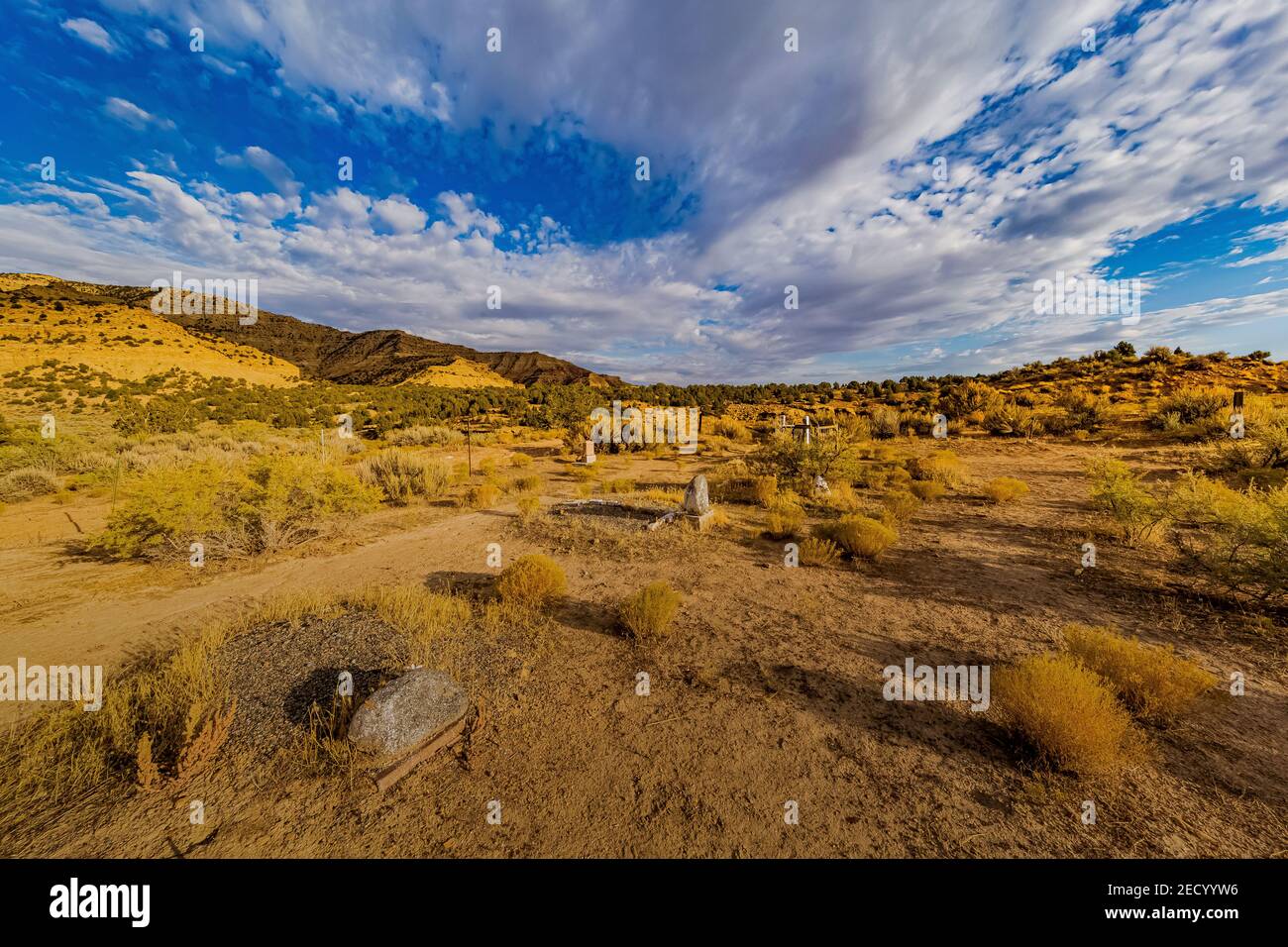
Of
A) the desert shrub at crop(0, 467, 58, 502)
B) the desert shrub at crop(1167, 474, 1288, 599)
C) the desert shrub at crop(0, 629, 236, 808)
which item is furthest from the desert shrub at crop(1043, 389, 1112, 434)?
the desert shrub at crop(0, 467, 58, 502)

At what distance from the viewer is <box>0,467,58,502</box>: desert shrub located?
35.2ft

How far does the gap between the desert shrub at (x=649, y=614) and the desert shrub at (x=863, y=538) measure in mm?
3890

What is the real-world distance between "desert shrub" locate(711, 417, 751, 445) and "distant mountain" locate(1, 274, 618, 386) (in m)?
48.9

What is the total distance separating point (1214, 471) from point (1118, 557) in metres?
8.39

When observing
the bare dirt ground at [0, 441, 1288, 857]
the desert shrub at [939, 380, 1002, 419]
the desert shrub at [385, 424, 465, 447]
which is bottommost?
the bare dirt ground at [0, 441, 1288, 857]

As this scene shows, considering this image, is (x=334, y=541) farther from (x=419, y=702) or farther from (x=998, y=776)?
(x=998, y=776)

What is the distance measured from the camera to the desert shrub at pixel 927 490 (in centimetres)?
1086

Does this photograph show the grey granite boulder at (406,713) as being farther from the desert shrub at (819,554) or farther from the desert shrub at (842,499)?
the desert shrub at (842,499)

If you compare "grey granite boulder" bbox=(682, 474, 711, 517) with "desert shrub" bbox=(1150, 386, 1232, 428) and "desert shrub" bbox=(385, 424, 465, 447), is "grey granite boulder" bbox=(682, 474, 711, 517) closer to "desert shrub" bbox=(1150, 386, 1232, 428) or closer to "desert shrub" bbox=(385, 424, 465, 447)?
"desert shrub" bbox=(385, 424, 465, 447)

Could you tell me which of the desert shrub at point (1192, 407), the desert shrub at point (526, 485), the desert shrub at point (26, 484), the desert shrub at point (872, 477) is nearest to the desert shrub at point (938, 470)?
the desert shrub at point (872, 477)

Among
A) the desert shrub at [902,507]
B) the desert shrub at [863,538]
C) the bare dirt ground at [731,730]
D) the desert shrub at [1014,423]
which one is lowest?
the bare dirt ground at [731,730]

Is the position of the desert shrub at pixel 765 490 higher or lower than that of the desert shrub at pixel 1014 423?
lower

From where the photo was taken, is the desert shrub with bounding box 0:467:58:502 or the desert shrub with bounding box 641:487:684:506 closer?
the desert shrub with bounding box 0:467:58:502
